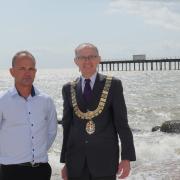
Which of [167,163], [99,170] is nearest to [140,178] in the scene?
[167,163]

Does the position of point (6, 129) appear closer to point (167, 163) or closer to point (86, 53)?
point (86, 53)

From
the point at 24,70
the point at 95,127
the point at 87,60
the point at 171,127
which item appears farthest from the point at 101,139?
the point at 171,127

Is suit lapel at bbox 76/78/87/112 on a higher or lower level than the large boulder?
higher

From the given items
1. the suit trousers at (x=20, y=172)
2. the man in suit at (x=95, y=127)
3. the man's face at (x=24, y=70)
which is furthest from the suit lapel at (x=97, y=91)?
the suit trousers at (x=20, y=172)

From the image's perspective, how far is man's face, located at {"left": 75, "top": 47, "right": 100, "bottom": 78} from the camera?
14.1 ft

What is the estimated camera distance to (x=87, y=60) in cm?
428

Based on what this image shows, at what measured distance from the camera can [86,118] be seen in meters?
4.25

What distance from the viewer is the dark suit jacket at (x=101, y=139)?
4266mm

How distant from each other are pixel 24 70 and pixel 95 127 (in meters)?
0.77

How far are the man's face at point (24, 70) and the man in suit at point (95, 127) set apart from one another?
45 cm

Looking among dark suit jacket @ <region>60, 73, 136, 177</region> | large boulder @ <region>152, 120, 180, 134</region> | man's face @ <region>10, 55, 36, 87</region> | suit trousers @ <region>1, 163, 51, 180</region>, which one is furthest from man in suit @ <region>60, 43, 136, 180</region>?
large boulder @ <region>152, 120, 180, 134</region>

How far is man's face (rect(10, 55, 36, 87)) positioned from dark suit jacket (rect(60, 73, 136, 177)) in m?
0.48

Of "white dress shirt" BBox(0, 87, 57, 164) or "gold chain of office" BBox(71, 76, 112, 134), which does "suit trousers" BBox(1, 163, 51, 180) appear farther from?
"gold chain of office" BBox(71, 76, 112, 134)

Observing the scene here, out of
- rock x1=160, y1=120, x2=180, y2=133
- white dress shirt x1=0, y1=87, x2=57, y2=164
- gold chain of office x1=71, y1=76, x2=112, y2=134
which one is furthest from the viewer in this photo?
rock x1=160, y1=120, x2=180, y2=133
